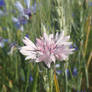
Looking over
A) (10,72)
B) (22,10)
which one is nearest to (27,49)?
(22,10)

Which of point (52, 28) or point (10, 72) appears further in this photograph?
point (10, 72)

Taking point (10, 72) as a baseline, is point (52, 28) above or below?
above

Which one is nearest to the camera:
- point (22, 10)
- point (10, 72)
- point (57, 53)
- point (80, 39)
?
point (57, 53)

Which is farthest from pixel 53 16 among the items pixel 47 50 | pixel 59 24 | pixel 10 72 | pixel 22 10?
pixel 10 72

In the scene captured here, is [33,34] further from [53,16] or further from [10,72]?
[10,72]

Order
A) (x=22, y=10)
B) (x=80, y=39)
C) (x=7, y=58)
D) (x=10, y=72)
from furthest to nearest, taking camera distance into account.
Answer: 1. (x=7, y=58)
2. (x=10, y=72)
3. (x=22, y=10)
4. (x=80, y=39)

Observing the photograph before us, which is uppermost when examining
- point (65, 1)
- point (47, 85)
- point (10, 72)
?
point (65, 1)

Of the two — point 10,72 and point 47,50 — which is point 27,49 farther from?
point 10,72
